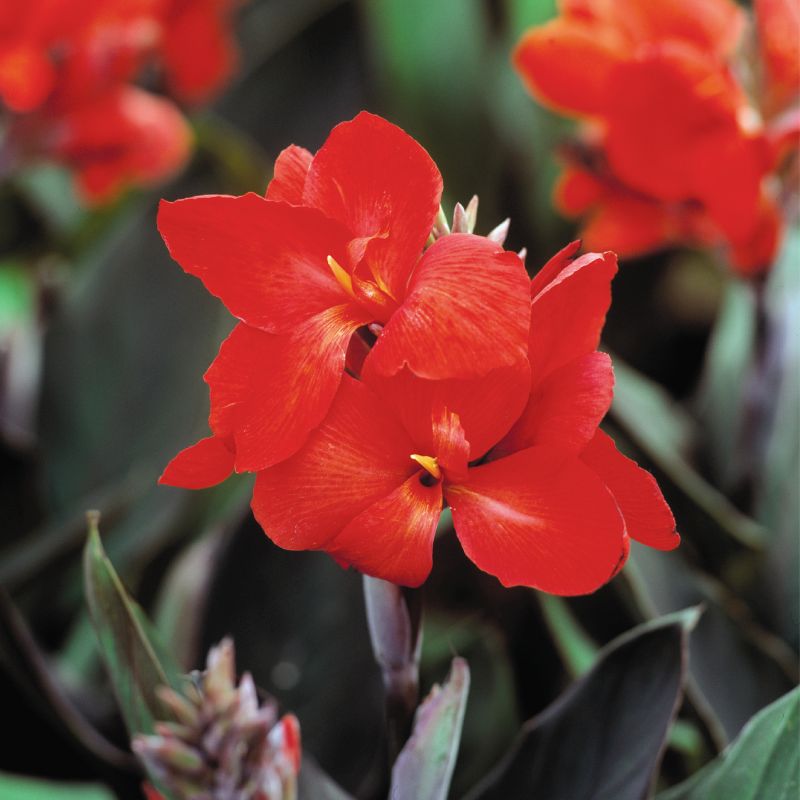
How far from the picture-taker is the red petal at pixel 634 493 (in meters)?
0.24

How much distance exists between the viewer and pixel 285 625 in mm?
534

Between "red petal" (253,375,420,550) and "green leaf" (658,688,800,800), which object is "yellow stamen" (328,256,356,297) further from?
"green leaf" (658,688,800,800)

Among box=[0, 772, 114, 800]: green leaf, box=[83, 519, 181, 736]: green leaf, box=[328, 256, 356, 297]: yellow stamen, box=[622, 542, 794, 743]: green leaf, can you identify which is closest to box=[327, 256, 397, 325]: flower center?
box=[328, 256, 356, 297]: yellow stamen

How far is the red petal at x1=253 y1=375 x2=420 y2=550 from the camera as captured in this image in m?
0.24

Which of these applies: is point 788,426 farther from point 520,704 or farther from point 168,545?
point 168,545

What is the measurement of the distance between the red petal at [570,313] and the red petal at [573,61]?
0.24 meters

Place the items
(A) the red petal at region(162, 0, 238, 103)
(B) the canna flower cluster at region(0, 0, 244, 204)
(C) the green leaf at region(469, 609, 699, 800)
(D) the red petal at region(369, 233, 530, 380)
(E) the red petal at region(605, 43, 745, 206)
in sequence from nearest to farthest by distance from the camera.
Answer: (D) the red petal at region(369, 233, 530, 380)
(C) the green leaf at region(469, 609, 699, 800)
(E) the red petal at region(605, 43, 745, 206)
(B) the canna flower cluster at region(0, 0, 244, 204)
(A) the red petal at region(162, 0, 238, 103)

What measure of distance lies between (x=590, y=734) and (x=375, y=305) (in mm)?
180

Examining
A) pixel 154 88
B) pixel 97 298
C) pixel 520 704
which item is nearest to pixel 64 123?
pixel 97 298

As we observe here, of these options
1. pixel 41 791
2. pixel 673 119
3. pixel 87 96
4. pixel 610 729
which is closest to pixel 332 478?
pixel 610 729

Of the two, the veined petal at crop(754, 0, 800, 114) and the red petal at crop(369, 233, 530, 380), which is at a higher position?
the red petal at crop(369, 233, 530, 380)

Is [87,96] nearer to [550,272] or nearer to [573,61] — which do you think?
[573,61]

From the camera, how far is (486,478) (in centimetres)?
25

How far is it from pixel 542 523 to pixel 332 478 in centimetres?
5
